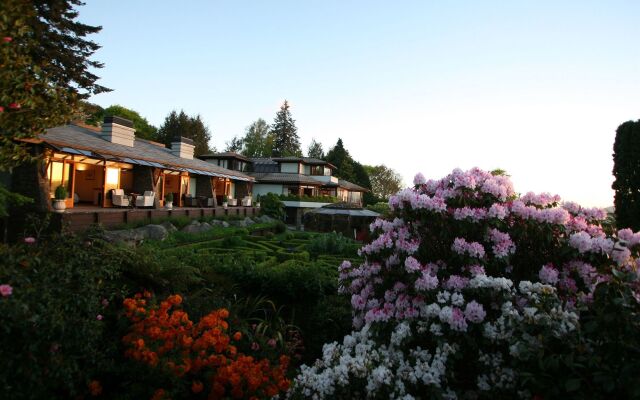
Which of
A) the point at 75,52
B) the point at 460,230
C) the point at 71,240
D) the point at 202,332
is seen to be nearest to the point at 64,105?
the point at 71,240

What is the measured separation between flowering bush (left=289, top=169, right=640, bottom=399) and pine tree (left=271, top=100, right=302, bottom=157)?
235 ft

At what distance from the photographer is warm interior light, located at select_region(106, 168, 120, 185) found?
2380cm

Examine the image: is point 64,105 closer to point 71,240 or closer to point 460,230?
point 71,240

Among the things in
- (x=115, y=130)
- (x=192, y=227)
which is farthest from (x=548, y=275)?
(x=115, y=130)

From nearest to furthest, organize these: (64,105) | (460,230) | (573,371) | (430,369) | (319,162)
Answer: (573,371) < (430,369) < (460,230) < (64,105) < (319,162)

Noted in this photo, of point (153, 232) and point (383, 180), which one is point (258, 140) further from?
point (153, 232)

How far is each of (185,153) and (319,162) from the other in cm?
1865

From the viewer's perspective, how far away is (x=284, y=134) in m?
77.2

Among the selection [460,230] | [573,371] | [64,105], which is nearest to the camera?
[573,371]

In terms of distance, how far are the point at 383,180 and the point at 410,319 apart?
75.3 m

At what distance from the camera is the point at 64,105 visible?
17.1 ft

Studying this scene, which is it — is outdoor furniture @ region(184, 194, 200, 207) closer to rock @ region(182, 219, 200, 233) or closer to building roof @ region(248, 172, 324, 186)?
rock @ region(182, 219, 200, 233)

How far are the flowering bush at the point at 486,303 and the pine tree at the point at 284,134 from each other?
7167cm

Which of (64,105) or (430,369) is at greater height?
(64,105)
